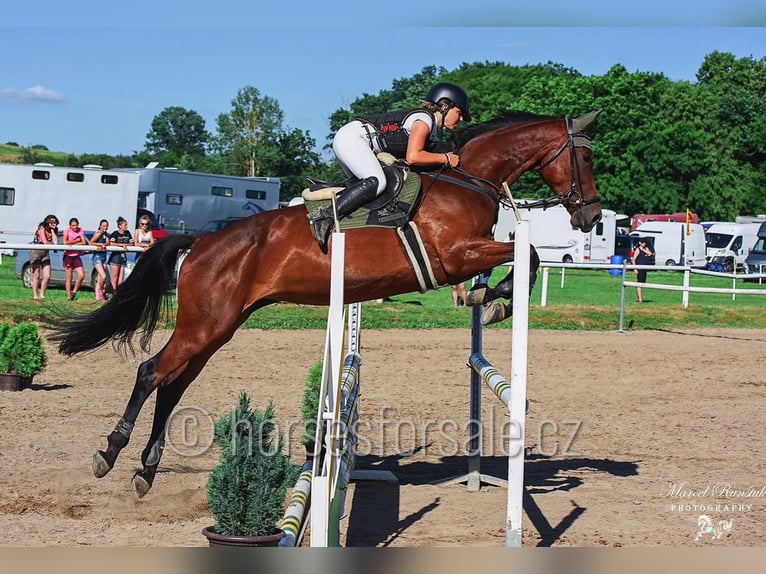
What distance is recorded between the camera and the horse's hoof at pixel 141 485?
17.9 ft

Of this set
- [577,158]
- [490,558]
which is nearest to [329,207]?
[577,158]

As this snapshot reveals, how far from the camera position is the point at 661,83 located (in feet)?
168

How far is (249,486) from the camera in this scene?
149 inches

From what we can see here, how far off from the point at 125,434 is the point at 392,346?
7.65m

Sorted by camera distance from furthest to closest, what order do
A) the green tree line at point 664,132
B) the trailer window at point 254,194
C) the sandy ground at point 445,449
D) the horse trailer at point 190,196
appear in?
the green tree line at point 664,132 < the trailer window at point 254,194 < the horse trailer at point 190,196 < the sandy ground at point 445,449

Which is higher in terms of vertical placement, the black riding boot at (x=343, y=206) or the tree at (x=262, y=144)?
the tree at (x=262, y=144)

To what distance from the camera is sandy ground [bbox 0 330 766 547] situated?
203 inches

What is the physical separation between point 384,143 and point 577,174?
1306 mm

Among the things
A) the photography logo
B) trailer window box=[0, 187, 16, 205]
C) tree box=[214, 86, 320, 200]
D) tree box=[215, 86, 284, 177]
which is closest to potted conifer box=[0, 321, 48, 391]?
the photography logo

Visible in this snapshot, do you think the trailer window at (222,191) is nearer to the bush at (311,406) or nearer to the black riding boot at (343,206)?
the bush at (311,406)

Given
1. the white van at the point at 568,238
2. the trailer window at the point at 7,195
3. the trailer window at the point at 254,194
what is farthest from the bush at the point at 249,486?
the white van at the point at 568,238

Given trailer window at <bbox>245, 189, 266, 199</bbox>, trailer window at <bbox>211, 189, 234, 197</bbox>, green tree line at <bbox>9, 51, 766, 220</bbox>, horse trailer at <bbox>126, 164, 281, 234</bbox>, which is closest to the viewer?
horse trailer at <bbox>126, 164, 281, 234</bbox>

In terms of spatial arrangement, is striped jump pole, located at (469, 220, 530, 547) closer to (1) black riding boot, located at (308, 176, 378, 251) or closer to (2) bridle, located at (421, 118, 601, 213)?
(1) black riding boot, located at (308, 176, 378, 251)

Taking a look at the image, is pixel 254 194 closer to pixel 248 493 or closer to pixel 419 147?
pixel 419 147
